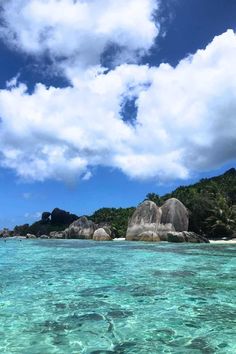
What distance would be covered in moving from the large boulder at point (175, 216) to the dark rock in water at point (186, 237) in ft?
5.18

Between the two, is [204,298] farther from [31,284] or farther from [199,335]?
[31,284]

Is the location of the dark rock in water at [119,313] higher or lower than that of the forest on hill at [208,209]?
lower

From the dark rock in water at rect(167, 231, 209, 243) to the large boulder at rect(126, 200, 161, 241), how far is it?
2.66 metres

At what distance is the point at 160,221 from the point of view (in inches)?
1689

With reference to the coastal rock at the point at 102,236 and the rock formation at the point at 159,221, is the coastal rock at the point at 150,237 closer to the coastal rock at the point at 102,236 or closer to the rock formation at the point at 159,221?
the rock formation at the point at 159,221

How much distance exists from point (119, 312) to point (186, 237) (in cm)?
3113

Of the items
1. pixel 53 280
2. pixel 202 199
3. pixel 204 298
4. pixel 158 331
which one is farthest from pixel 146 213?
pixel 158 331

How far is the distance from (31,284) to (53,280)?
1.13m

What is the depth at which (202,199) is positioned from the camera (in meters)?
45.5

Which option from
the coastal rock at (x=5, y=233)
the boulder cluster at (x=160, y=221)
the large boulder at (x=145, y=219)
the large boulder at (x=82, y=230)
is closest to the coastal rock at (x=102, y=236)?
the large boulder at (x=82, y=230)

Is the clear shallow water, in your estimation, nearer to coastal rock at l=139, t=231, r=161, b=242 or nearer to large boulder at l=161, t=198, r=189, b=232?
large boulder at l=161, t=198, r=189, b=232

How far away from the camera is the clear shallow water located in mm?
7195

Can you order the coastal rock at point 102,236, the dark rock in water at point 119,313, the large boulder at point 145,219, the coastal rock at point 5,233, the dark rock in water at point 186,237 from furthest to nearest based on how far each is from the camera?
the coastal rock at point 5,233 → the coastal rock at point 102,236 → the large boulder at point 145,219 → the dark rock in water at point 186,237 → the dark rock in water at point 119,313

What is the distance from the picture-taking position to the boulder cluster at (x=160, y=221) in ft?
137
